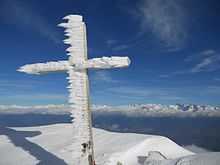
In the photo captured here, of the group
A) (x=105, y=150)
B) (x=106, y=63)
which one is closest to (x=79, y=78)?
(x=106, y=63)

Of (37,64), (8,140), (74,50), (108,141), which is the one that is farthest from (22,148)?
(74,50)

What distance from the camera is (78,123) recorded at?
29.2 feet

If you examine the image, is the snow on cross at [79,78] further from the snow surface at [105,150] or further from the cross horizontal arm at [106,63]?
the snow surface at [105,150]

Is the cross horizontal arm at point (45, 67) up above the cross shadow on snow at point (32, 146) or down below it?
above

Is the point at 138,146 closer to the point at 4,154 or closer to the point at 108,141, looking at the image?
the point at 108,141

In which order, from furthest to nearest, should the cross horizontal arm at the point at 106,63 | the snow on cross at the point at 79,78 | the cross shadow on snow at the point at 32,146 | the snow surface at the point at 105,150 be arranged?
1. the cross shadow on snow at the point at 32,146
2. the snow surface at the point at 105,150
3. the snow on cross at the point at 79,78
4. the cross horizontal arm at the point at 106,63

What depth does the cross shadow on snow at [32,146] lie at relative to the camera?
13.9 meters

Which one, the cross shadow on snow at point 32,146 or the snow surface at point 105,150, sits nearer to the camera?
the snow surface at point 105,150

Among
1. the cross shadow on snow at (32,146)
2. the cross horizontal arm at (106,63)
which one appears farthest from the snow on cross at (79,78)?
the cross shadow on snow at (32,146)

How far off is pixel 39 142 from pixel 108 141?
500cm

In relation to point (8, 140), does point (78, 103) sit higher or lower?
higher

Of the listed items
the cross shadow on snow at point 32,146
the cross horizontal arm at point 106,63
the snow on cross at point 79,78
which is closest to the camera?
the cross horizontal arm at point 106,63

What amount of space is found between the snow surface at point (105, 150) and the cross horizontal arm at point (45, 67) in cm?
433

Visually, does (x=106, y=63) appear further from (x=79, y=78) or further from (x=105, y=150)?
(x=105, y=150)
